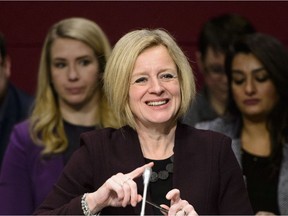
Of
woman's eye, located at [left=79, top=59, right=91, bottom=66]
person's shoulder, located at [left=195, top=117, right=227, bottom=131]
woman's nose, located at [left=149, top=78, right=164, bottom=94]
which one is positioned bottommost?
person's shoulder, located at [left=195, top=117, right=227, bottom=131]

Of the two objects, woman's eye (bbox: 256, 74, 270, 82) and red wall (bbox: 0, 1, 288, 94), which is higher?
A: red wall (bbox: 0, 1, 288, 94)

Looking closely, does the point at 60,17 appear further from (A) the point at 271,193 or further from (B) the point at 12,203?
(A) the point at 271,193

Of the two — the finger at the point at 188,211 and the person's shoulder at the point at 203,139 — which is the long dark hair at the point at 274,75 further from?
the finger at the point at 188,211

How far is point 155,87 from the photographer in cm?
143

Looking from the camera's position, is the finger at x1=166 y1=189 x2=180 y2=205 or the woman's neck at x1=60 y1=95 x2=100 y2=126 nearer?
the finger at x1=166 y1=189 x2=180 y2=205

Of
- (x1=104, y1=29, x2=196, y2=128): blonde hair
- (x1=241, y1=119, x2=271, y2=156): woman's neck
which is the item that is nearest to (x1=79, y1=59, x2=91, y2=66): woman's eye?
(x1=241, y1=119, x2=271, y2=156): woman's neck

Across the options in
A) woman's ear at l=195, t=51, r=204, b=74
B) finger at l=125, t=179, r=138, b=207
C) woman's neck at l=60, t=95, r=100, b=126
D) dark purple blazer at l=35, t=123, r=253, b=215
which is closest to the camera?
finger at l=125, t=179, r=138, b=207

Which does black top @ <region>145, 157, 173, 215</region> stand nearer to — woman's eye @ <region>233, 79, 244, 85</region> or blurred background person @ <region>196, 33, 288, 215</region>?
blurred background person @ <region>196, 33, 288, 215</region>

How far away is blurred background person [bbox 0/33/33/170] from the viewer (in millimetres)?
2324

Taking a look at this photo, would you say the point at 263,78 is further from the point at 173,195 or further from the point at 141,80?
the point at 173,195

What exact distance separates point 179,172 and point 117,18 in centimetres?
135

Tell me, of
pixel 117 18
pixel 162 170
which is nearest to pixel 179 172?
pixel 162 170

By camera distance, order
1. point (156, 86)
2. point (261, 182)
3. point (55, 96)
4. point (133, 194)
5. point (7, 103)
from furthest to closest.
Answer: point (7, 103) → point (55, 96) → point (261, 182) → point (156, 86) → point (133, 194)

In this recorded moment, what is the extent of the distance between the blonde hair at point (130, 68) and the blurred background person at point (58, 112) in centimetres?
52
